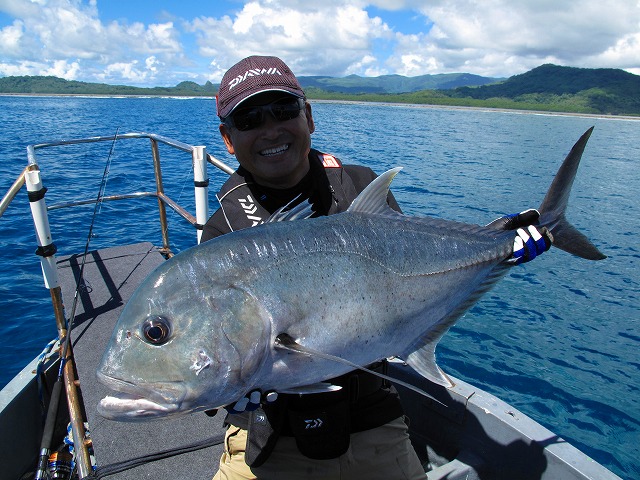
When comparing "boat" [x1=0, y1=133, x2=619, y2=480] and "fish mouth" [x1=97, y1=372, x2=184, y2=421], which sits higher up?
"fish mouth" [x1=97, y1=372, x2=184, y2=421]

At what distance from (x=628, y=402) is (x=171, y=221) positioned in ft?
43.5

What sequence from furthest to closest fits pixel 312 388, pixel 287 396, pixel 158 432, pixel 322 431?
1. pixel 158 432
2. pixel 287 396
3. pixel 322 431
4. pixel 312 388

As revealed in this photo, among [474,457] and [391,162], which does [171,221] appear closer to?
[474,457]

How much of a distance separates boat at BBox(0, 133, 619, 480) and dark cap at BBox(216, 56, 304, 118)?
5.67 feet

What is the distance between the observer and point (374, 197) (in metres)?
2.22

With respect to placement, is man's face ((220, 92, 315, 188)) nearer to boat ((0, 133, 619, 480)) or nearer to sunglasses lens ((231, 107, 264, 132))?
sunglasses lens ((231, 107, 264, 132))

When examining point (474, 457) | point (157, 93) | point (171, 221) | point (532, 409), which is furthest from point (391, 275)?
point (157, 93)

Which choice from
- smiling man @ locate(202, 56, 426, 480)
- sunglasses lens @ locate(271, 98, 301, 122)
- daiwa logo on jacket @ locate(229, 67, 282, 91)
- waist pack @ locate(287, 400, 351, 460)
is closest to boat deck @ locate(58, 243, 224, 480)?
smiling man @ locate(202, 56, 426, 480)

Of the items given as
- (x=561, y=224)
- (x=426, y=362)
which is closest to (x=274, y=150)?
(x=426, y=362)

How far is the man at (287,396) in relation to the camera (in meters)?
2.26

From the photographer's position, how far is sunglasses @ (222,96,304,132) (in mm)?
2363

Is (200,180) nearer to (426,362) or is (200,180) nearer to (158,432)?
(158,432)

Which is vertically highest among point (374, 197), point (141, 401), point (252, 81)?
point (252, 81)

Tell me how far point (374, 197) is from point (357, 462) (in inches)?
59.1
